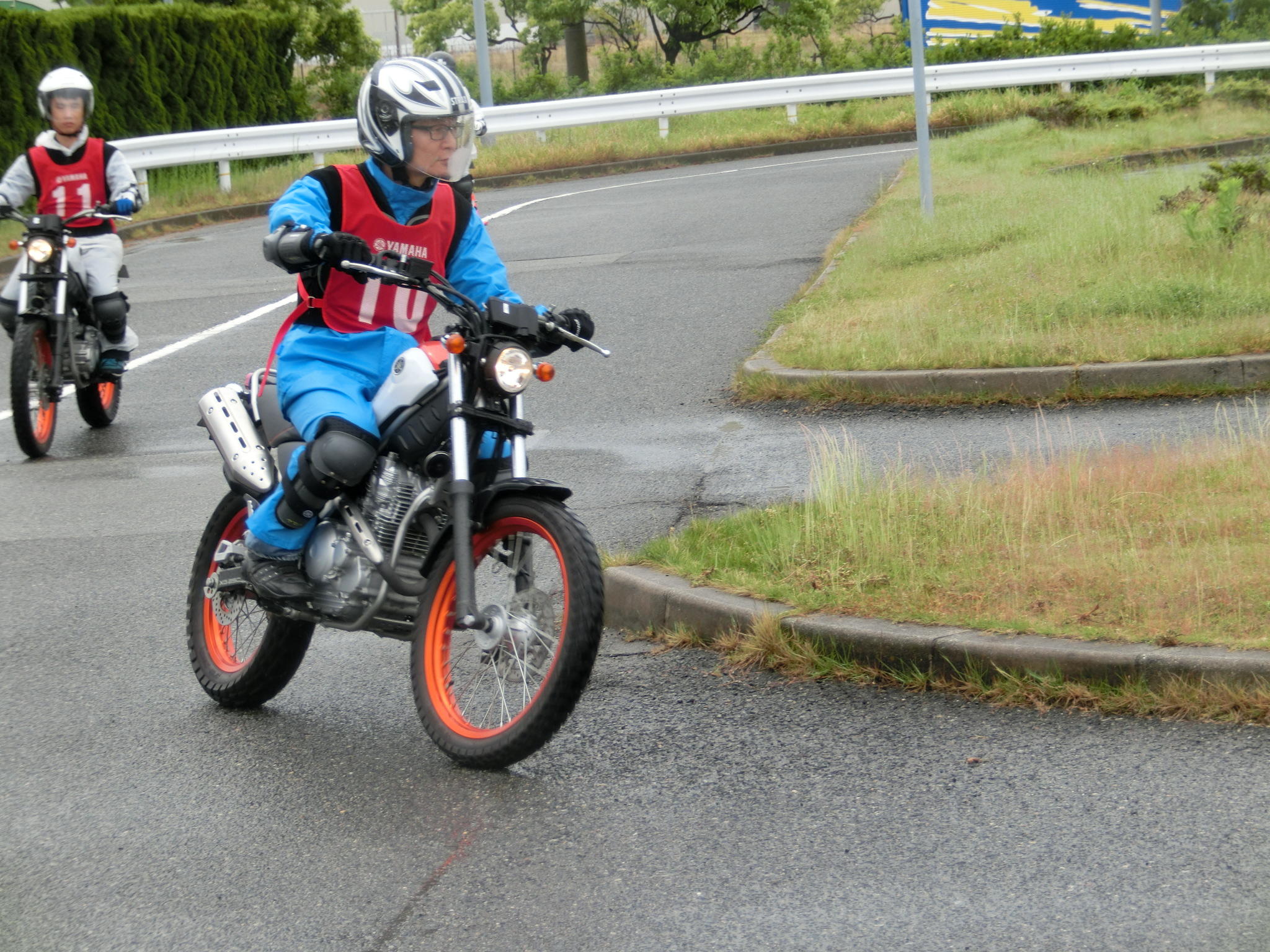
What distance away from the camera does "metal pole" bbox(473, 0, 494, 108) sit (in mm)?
27391

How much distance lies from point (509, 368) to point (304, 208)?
2.74 ft

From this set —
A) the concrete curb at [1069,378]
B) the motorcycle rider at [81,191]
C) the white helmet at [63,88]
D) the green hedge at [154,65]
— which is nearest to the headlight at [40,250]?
the motorcycle rider at [81,191]

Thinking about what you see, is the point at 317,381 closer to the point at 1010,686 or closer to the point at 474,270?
the point at 474,270

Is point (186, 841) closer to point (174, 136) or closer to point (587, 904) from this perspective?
point (587, 904)

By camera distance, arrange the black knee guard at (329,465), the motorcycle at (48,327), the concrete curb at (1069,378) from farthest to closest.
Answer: the motorcycle at (48,327) → the concrete curb at (1069,378) → the black knee guard at (329,465)

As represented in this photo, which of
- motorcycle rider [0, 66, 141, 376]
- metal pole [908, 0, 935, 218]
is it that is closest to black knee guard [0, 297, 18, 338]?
motorcycle rider [0, 66, 141, 376]

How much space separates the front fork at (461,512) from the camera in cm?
432

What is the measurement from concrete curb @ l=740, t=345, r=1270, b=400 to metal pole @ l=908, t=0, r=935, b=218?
5.04 metres

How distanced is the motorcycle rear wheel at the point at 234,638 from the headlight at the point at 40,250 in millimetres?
4813

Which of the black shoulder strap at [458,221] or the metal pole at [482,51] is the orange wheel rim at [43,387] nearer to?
the black shoulder strap at [458,221]

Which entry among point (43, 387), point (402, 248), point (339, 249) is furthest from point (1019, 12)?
point (339, 249)

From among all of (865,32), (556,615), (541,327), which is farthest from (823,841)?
(865,32)

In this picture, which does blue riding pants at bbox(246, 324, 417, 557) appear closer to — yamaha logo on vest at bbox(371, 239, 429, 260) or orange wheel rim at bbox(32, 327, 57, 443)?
yamaha logo on vest at bbox(371, 239, 429, 260)

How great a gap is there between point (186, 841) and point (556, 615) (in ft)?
3.67
